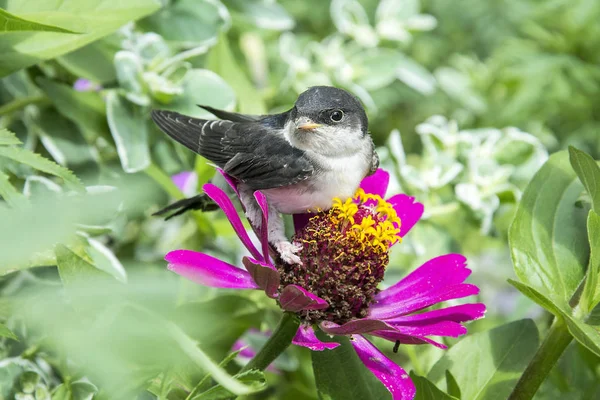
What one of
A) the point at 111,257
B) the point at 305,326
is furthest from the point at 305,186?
the point at 111,257

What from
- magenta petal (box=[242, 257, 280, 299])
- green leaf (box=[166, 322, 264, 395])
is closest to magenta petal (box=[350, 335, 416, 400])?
magenta petal (box=[242, 257, 280, 299])

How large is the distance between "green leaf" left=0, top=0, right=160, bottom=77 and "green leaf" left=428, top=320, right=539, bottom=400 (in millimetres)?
474

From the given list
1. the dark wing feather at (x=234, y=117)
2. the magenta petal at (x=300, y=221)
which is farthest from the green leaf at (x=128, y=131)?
the magenta petal at (x=300, y=221)

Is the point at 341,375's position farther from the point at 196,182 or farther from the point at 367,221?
the point at 196,182

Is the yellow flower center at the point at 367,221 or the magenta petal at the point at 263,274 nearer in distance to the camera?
the magenta petal at the point at 263,274

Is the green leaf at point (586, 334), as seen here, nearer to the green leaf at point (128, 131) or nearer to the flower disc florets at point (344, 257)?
the flower disc florets at point (344, 257)

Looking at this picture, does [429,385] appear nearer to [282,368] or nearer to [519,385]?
[519,385]

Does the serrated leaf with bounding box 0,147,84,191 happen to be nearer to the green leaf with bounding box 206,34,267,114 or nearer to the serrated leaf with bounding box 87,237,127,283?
the serrated leaf with bounding box 87,237,127,283

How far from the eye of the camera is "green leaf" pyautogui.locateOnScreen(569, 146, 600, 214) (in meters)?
0.62

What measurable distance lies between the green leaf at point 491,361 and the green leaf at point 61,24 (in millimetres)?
474

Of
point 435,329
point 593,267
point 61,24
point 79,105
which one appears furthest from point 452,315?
point 79,105

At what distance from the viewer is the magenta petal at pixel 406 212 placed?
0.75m

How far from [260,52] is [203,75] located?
0.47 m

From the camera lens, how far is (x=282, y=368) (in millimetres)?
1048
